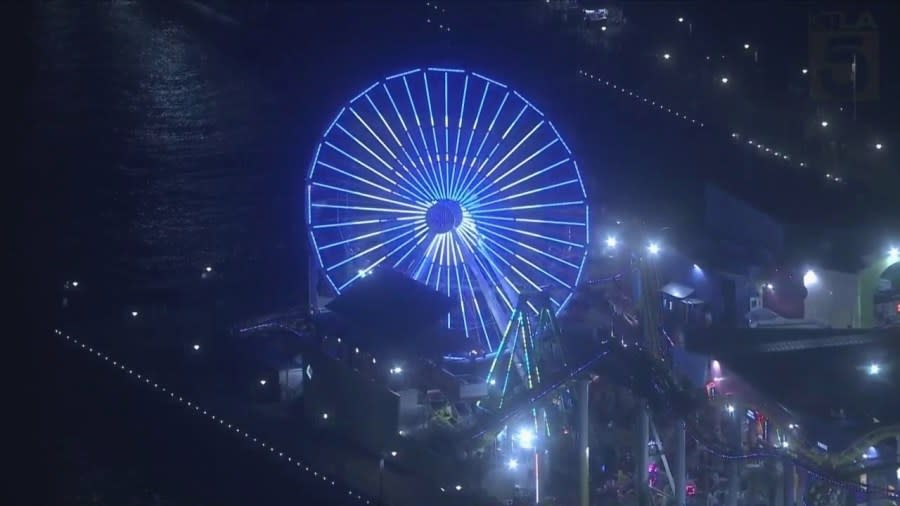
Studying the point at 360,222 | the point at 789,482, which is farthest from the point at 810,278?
the point at 789,482

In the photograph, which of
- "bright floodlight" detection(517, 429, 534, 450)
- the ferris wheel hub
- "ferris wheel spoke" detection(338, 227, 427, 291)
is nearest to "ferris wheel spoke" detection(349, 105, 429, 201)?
the ferris wheel hub

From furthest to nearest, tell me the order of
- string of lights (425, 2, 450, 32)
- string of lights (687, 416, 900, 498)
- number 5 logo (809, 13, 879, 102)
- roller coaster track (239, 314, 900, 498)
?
1. string of lights (425, 2, 450, 32)
2. number 5 logo (809, 13, 879, 102)
3. roller coaster track (239, 314, 900, 498)
4. string of lights (687, 416, 900, 498)

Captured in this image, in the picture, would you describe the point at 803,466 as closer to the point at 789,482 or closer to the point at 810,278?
the point at 789,482

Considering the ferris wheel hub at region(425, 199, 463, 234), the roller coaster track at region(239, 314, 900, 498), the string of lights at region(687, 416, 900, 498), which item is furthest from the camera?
the ferris wheel hub at region(425, 199, 463, 234)

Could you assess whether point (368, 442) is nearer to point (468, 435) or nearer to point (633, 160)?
point (468, 435)

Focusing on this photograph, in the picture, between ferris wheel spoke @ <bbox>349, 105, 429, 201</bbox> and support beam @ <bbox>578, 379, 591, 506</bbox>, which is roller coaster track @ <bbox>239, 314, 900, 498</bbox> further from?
ferris wheel spoke @ <bbox>349, 105, 429, 201</bbox>

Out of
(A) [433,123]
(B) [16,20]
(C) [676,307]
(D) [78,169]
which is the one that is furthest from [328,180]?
(B) [16,20]

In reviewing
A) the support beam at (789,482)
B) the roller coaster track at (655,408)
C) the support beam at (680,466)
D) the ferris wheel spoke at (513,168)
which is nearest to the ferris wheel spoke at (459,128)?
the ferris wheel spoke at (513,168)
